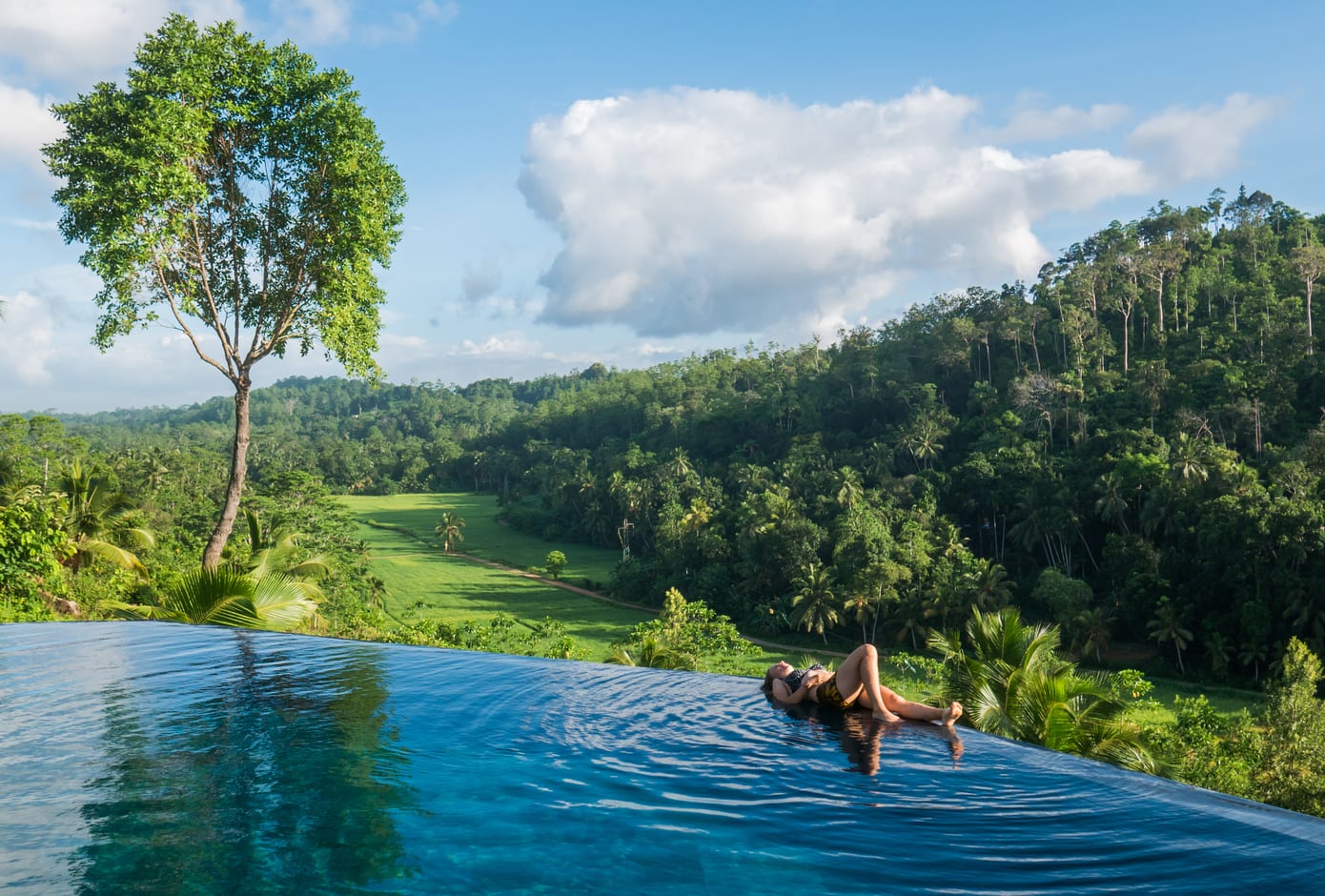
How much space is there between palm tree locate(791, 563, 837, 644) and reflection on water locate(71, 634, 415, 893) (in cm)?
4000

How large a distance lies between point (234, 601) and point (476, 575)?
51.5 metres

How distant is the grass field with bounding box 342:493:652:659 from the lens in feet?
161

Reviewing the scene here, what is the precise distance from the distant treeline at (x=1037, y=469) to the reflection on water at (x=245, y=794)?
111 ft

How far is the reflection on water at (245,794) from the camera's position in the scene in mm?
4246

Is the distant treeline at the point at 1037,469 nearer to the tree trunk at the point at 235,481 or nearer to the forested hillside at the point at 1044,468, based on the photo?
the forested hillside at the point at 1044,468

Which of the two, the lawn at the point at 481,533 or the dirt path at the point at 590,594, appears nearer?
the dirt path at the point at 590,594

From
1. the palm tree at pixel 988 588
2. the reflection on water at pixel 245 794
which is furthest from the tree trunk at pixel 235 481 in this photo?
the palm tree at pixel 988 588

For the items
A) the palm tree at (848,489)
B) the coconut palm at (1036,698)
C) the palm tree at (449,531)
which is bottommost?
the palm tree at (449,531)

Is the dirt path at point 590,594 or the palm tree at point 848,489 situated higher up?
the palm tree at point 848,489

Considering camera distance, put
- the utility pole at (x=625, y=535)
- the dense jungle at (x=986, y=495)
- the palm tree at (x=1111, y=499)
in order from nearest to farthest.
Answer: the dense jungle at (x=986, y=495) → the palm tree at (x=1111, y=499) → the utility pole at (x=625, y=535)

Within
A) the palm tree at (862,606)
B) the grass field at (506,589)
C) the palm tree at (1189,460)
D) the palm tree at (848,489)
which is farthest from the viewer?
the palm tree at (848,489)

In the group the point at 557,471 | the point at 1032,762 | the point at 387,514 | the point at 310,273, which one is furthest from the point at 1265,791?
the point at 387,514

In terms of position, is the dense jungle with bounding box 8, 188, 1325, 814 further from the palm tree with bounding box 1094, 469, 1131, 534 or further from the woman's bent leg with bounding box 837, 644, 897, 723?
the woman's bent leg with bounding box 837, 644, 897, 723

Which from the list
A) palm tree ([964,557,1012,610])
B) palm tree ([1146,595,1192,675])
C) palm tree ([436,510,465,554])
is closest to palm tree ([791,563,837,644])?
palm tree ([964,557,1012,610])
